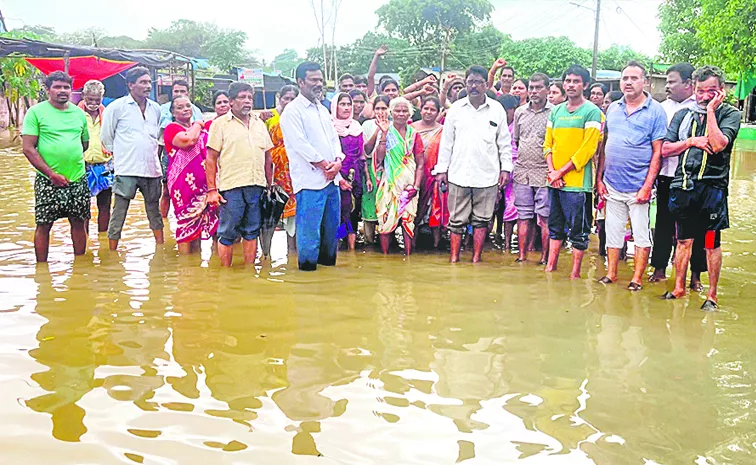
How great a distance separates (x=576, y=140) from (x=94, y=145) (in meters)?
4.90

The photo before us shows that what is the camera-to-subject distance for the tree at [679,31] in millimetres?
27703

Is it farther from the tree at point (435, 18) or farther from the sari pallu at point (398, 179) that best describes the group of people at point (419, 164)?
the tree at point (435, 18)

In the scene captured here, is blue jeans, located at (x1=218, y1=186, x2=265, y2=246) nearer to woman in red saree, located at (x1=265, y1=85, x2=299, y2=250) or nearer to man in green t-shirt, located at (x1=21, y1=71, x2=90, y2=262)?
woman in red saree, located at (x1=265, y1=85, x2=299, y2=250)

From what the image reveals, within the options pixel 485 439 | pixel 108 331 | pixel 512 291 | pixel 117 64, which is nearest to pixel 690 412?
pixel 485 439

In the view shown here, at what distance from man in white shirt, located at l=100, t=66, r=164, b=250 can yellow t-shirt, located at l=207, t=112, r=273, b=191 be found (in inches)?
45.1

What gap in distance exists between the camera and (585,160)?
5.73 metres

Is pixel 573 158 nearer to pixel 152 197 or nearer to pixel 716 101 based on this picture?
pixel 716 101

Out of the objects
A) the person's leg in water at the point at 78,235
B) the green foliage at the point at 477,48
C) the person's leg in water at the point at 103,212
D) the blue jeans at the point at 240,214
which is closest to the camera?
the blue jeans at the point at 240,214

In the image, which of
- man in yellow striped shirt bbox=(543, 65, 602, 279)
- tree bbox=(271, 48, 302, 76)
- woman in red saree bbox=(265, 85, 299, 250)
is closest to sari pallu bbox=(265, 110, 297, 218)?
woman in red saree bbox=(265, 85, 299, 250)

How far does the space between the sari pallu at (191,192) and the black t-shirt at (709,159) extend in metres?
4.03

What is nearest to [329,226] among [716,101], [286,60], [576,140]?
[576,140]

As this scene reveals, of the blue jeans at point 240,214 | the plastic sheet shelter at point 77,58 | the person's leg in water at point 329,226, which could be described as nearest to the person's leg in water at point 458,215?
the person's leg in water at point 329,226

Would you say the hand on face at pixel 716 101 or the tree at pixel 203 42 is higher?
the tree at pixel 203 42

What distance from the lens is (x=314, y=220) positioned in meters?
5.79
